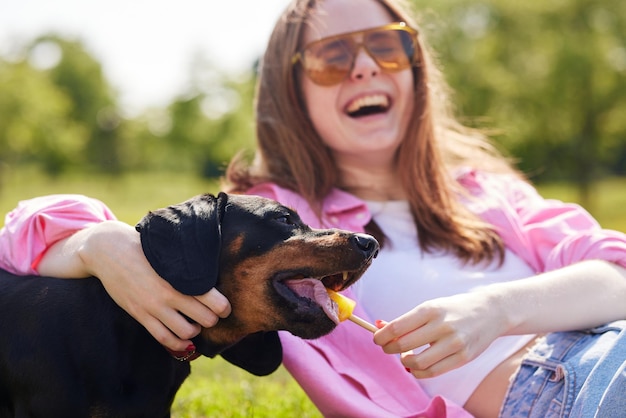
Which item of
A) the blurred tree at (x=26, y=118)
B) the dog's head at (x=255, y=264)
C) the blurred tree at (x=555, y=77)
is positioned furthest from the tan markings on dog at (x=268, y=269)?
the blurred tree at (x=26, y=118)

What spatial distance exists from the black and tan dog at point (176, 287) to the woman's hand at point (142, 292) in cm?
6

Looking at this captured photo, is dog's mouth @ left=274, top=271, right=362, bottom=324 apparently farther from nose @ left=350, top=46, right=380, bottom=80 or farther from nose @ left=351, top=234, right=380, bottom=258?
nose @ left=350, top=46, right=380, bottom=80

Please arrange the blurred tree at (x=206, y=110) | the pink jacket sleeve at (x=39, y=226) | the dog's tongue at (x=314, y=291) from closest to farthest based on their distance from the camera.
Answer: the dog's tongue at (x=314, y=291), the pink jacket sleeve at (x=39, y=226), the blurred tree at (x=206, y=110)

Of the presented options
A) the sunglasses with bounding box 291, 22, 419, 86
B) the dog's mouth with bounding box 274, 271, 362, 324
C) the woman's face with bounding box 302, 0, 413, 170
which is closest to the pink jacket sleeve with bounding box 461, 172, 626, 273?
the woman's face with bounding box 302, 0, 413, 170

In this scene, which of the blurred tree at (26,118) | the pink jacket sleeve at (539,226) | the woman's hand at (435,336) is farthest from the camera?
the blurred tree at (26,118)

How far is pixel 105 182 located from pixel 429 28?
133ft

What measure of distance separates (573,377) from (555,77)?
2185cm

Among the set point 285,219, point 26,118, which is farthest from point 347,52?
point 26,118

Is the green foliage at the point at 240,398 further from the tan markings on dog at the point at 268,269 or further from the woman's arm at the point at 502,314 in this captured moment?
the woman's arm at the point at 502,314

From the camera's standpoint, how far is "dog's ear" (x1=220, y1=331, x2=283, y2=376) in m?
2.98

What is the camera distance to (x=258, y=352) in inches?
118

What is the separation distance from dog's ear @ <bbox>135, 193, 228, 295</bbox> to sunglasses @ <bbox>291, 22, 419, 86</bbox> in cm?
130

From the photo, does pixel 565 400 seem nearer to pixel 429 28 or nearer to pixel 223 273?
pixel 223 273

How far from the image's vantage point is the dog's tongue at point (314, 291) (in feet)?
8.54
